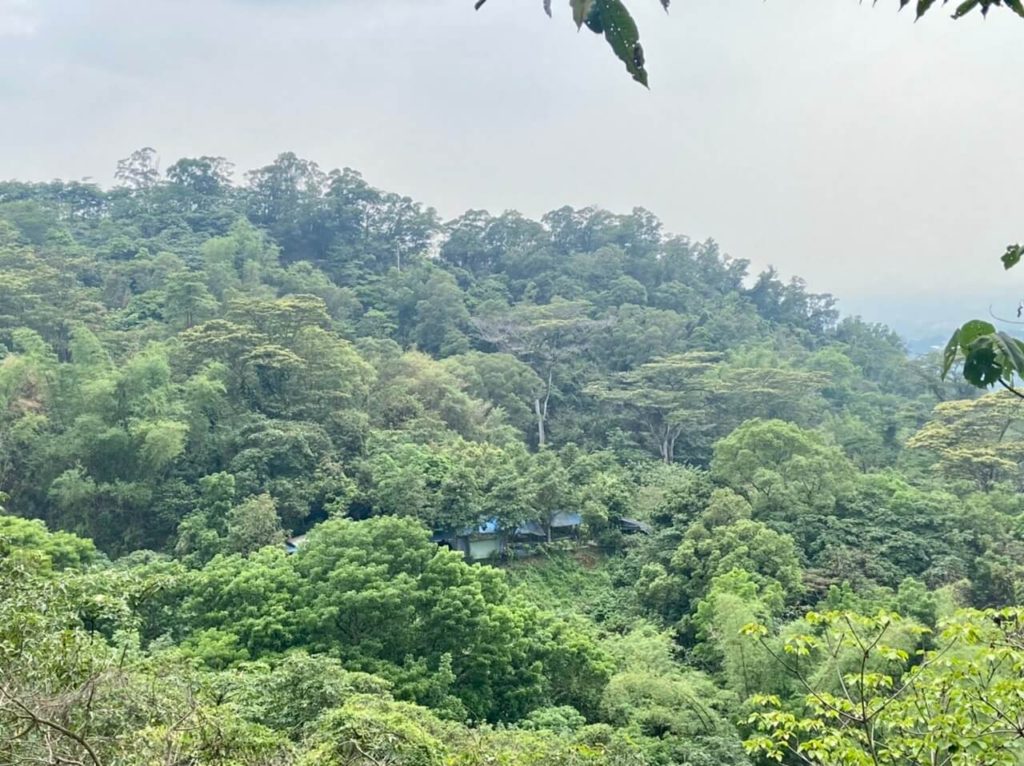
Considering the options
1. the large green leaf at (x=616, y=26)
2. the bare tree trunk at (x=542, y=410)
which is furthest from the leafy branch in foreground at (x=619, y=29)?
the bare tree trunk at (x=542, y=410)

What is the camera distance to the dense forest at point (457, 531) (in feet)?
13.1

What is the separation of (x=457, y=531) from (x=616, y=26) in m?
14.6

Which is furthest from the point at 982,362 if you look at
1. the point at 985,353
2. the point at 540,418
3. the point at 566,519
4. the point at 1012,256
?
the point at 540,418

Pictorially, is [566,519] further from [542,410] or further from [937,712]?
[937,712]

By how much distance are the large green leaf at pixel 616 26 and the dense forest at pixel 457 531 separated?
271cm

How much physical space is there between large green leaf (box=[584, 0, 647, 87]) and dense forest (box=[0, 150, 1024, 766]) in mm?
2714

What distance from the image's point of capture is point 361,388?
1833 cm

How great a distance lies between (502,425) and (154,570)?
12.3 metres

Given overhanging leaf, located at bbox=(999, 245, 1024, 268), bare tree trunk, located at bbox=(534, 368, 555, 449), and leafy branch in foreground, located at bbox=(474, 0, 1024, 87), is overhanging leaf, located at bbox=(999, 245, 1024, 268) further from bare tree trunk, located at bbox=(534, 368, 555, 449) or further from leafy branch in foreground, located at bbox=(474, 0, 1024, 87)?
bare tree trunk, located at bbox=(534, 368, 555, 449)

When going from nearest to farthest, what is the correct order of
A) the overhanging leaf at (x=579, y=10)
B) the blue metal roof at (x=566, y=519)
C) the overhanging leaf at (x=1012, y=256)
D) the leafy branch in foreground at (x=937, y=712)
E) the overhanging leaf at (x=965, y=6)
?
the overhanging leaf at (x=579, y=10)
the overhanging leaf at (x=965, y=6)
the overhanging leaf at (x=1012, y=256)
the leafy branch in foreground at (x=937, y=712)
the blue metal roof at (x=566, y=519)

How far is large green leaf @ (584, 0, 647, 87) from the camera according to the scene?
838mm

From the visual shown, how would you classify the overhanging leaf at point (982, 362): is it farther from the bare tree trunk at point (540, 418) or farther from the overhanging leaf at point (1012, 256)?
the bare tree trunk at point (540, 418)

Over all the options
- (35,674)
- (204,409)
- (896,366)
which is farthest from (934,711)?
(896,366)

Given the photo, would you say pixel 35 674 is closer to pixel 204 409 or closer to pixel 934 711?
pixel 934 711
